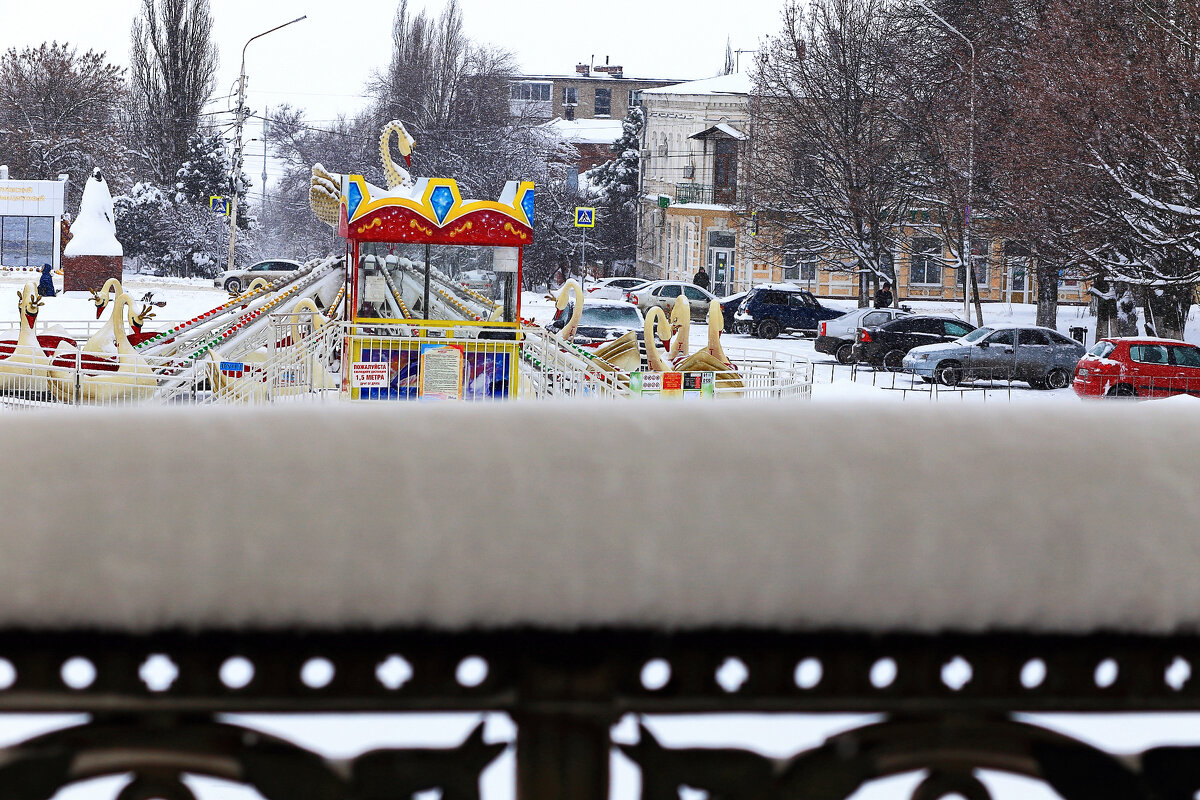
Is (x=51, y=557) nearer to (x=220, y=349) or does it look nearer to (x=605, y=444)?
(x=605, y=444)

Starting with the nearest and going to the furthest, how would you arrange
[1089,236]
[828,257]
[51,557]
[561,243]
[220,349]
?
[51,557] → [220,349] → [1089,236] → [828,257] → [561,243]

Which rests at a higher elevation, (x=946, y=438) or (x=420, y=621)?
(x=946, y=438)

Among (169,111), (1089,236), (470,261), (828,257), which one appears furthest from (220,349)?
(169,111)

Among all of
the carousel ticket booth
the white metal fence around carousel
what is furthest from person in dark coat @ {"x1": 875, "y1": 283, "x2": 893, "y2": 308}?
the carousel ticket booth

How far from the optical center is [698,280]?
51.4 meters

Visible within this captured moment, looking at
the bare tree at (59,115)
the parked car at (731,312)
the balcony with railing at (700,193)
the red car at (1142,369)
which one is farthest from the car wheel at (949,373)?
the bare tree at (59,115)

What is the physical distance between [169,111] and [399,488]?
6535 cm

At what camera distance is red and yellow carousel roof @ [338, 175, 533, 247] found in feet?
50.3

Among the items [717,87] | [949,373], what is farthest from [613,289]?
[949,373]

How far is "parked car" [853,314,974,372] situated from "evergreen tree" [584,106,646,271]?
36825mm

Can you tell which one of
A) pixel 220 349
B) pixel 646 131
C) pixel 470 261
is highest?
pixel 646 131

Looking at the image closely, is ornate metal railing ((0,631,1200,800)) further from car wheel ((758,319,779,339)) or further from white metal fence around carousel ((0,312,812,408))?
car wheel ((758,319,779,339))

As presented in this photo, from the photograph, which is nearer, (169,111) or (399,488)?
(399,488)

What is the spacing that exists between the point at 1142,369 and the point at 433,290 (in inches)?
474
